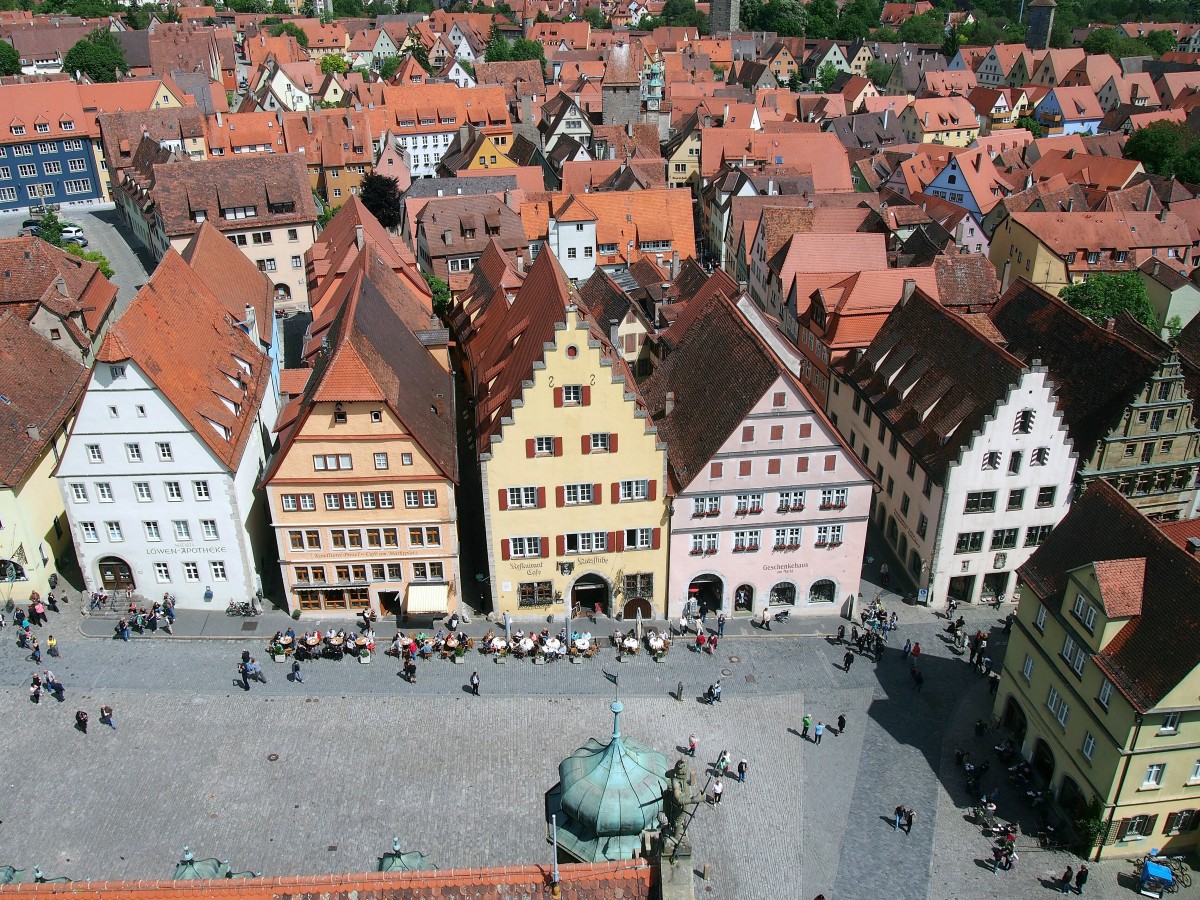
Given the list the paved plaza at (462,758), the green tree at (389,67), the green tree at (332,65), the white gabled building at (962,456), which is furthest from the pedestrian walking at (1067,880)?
the green tree at (389,67)

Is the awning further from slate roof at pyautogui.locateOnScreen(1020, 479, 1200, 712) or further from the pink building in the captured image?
slate roof at pyautogui.locateOnScreen(1020, 479, 1200, 712)

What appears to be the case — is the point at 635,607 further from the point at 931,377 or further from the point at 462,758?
the point at 931,377

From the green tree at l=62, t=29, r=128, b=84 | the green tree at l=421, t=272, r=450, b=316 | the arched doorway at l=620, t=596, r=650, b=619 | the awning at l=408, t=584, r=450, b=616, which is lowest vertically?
the arched doorway at l=620, t=596, r=650, b=619

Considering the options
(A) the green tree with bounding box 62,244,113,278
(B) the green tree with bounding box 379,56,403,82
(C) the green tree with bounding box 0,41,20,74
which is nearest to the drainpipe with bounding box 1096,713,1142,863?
(A) the green tree with bounding box 62,244,113,278

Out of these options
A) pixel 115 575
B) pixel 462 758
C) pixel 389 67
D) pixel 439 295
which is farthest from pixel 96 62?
pixel 462 758

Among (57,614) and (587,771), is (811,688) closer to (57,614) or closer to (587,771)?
(587,771)
